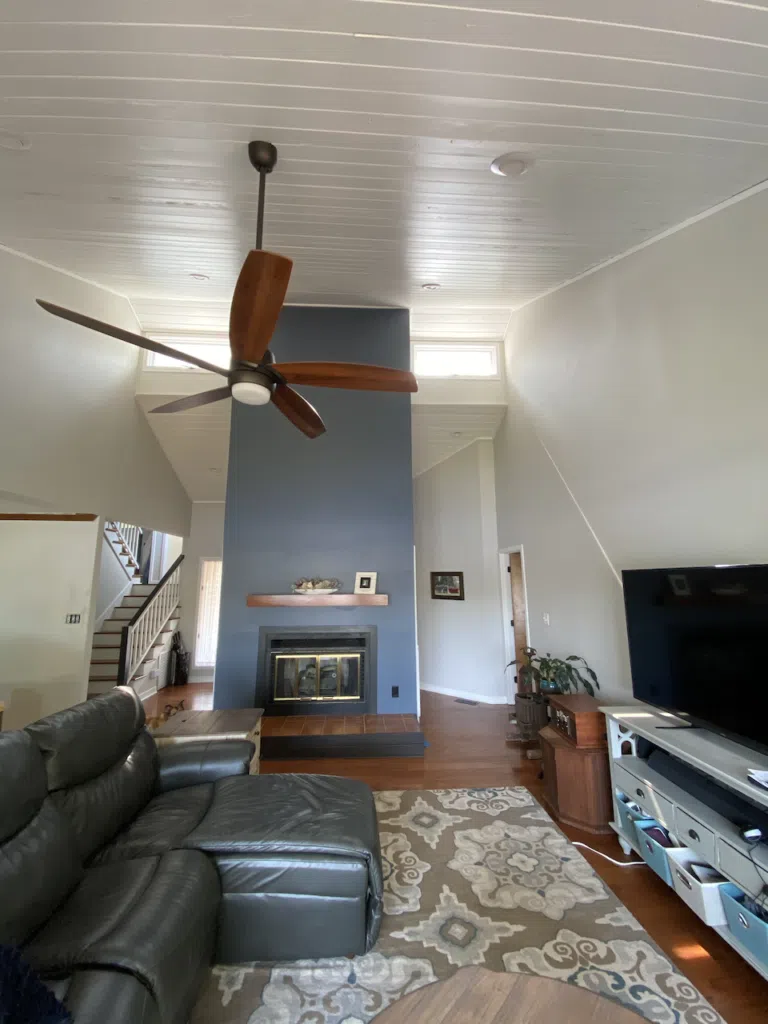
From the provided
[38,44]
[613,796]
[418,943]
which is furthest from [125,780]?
[38,44]

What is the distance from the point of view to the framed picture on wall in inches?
235

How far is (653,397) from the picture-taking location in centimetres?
284

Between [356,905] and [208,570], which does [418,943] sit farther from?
[208,570]

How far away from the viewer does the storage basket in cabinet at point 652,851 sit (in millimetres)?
1988

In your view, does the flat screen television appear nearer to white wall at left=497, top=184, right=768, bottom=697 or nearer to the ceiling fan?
white wall at left=497, top=184, right=768, bottom=697

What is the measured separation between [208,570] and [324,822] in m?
6.30

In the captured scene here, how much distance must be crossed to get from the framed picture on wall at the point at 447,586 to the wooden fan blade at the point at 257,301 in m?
4.42

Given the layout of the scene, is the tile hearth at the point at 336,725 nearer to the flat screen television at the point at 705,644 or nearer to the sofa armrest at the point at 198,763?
the sofa armrest at the point at 198,763

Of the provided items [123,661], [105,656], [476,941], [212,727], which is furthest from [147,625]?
[476,941]

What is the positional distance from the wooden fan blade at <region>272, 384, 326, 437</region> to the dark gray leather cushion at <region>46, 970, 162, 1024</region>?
2.40 meters

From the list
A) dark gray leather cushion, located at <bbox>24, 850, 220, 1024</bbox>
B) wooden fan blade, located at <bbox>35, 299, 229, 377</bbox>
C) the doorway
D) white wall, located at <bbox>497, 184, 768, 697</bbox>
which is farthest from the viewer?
the doorway

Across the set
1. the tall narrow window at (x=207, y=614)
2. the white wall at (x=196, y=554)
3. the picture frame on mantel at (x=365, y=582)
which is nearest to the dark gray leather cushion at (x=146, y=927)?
the picture frame on mantel at (x=365, y=582)

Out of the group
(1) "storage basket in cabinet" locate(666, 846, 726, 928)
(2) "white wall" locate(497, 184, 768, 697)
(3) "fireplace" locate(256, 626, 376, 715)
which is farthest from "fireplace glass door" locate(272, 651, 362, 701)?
(1) "storage basket in cabinet" locate(666, 846, 726, 928)

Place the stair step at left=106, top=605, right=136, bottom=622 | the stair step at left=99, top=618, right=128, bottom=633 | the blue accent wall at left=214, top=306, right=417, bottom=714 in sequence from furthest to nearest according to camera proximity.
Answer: the stair step at left=106, top=605, right=136, bottom=622 → the stair step at left=99, top=618, right=128, bottom=633 → the blue accent wall at left=214, top=306, right=417, bottom=714
